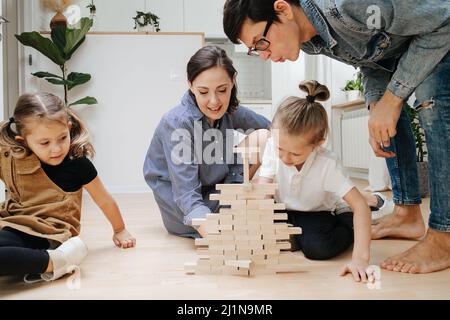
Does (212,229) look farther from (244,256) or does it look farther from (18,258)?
(18,258)

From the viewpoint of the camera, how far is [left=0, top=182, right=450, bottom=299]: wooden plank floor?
3.00 feet

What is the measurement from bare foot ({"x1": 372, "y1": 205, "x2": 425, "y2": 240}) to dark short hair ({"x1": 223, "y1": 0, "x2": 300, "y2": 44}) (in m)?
0.76

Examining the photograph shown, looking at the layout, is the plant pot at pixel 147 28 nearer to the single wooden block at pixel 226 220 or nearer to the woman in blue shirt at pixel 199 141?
the woman in blue shirt at pixel 199 141

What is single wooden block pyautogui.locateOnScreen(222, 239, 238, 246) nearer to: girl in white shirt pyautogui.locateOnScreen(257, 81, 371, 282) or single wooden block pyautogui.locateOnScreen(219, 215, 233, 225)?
single wooden block pyautogui.locateOnScreen(219, 215, 233, 225)

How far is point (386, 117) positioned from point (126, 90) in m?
2.53

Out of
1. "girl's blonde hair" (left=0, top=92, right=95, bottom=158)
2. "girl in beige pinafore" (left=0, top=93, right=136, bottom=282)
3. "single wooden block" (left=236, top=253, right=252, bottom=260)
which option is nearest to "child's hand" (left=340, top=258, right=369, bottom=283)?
"single wooden block" (left=236, top=253, right=252, bottom=260)

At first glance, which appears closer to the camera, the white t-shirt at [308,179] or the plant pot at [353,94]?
the white t-shirt at [308,179]

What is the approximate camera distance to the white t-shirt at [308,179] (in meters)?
1.21

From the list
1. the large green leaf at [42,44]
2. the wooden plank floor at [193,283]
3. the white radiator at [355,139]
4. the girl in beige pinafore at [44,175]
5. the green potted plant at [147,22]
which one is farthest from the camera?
the green potted plant at [147,22]

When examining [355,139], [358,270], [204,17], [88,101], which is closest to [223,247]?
[358,270]

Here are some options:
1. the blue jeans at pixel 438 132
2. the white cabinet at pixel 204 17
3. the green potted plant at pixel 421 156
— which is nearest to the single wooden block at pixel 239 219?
the blue jeans at pixel 438 132

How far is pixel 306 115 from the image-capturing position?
115cm

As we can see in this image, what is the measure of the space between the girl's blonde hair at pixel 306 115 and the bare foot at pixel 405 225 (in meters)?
0.45
